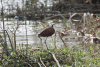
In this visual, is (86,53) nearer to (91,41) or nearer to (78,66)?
(78,66)

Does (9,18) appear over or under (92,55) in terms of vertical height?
under

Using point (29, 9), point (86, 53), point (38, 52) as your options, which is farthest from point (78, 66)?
point (29, 9)

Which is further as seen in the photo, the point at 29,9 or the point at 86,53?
the point at 29,9

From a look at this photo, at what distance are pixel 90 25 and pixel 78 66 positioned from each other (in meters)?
3.27

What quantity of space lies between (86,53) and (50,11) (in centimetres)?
718

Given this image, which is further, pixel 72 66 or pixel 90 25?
pixel 90 25

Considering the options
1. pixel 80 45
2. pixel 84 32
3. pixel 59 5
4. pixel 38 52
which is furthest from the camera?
pixel 59 5

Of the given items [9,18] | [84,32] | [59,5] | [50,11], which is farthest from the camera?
[59,5]

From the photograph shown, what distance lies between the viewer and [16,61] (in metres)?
4.18

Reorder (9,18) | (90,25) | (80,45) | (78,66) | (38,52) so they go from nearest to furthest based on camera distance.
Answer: (78,66)
(38,52)
(80,45)
(90,25)
(9,18)

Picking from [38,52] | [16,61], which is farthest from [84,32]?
[16,61]

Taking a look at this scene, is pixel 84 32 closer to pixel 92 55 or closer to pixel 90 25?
pixel 90 25

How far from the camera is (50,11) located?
Result: 1155 cm

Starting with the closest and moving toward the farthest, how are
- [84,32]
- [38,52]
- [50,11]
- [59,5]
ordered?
[38,52] → [84,32] → [50,11] → [59,5]
